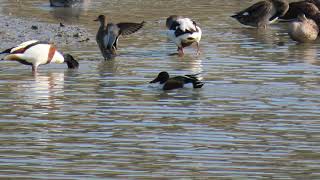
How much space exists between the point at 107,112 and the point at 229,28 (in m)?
10.9

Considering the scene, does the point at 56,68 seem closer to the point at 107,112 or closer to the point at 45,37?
the point at 45,37

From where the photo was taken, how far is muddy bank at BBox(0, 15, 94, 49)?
20.3 metres

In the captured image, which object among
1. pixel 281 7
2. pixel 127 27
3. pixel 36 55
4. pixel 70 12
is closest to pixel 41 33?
pixel 127 27

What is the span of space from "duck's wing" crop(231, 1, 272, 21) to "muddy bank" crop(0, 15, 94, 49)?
11.7 feet

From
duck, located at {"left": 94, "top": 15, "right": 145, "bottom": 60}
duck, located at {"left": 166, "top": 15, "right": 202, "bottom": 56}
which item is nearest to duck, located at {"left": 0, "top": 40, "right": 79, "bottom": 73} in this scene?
duck, located at {"left": 94, "top": 15, "right": 145, "bottom": 60}

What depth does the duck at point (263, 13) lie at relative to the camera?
76.7 feet

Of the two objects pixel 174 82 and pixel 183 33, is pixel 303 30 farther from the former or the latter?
pixel 174 82

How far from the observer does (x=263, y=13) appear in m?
23.6

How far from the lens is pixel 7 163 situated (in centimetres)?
937

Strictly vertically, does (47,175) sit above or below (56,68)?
above

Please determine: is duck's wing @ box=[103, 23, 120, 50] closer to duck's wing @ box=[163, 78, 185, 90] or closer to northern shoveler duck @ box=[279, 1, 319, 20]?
duck's wing @ box=[163, 78, 185, 90]

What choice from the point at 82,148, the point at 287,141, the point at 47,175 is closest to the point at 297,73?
the point at 287,141

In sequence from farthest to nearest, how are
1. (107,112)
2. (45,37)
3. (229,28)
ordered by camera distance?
(229,28) → (45,37) → (107,112)

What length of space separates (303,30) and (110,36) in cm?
428
